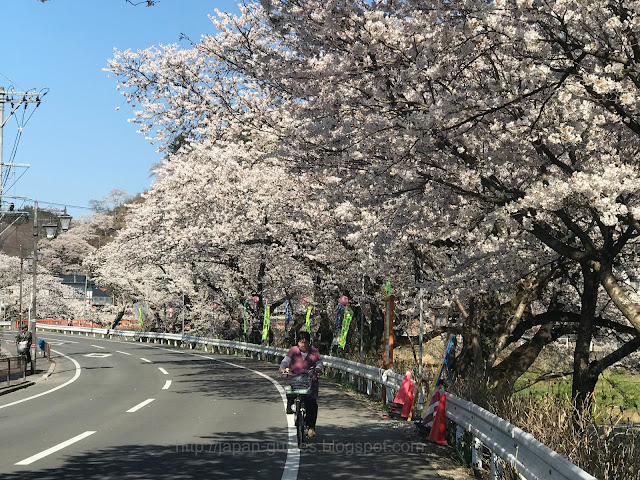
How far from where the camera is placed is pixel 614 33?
805 centimetres

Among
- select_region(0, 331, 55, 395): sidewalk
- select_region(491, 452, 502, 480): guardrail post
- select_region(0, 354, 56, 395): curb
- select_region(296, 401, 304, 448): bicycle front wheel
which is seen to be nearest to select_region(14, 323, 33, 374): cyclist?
select_region(0, 331, 55, 395): sidewalk

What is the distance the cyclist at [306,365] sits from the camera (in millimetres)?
11258

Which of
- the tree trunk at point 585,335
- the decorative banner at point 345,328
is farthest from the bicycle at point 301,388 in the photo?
the decorative banner at point 345,328

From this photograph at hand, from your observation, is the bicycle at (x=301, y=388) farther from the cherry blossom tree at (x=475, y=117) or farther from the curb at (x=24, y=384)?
the curb at (x=24, y=384)

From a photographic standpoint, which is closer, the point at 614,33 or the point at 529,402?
the point at 614,33

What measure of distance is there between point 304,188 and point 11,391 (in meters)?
11.6

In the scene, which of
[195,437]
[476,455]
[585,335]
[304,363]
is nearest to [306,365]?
[304,363]

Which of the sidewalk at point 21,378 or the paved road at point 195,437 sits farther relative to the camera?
the sidewalk at point 21,378

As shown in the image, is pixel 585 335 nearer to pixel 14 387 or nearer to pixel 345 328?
pixel 345 328

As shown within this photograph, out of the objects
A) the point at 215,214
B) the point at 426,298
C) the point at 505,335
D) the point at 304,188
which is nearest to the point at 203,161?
the point at 215,214

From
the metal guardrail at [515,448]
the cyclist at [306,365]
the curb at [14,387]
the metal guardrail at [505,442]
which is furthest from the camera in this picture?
the curb at [14,387]

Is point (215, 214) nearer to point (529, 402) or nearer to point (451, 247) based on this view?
point (451, 247)

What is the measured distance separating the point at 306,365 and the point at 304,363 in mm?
47

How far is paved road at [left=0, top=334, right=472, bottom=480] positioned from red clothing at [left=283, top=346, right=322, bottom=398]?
92 centimetres
